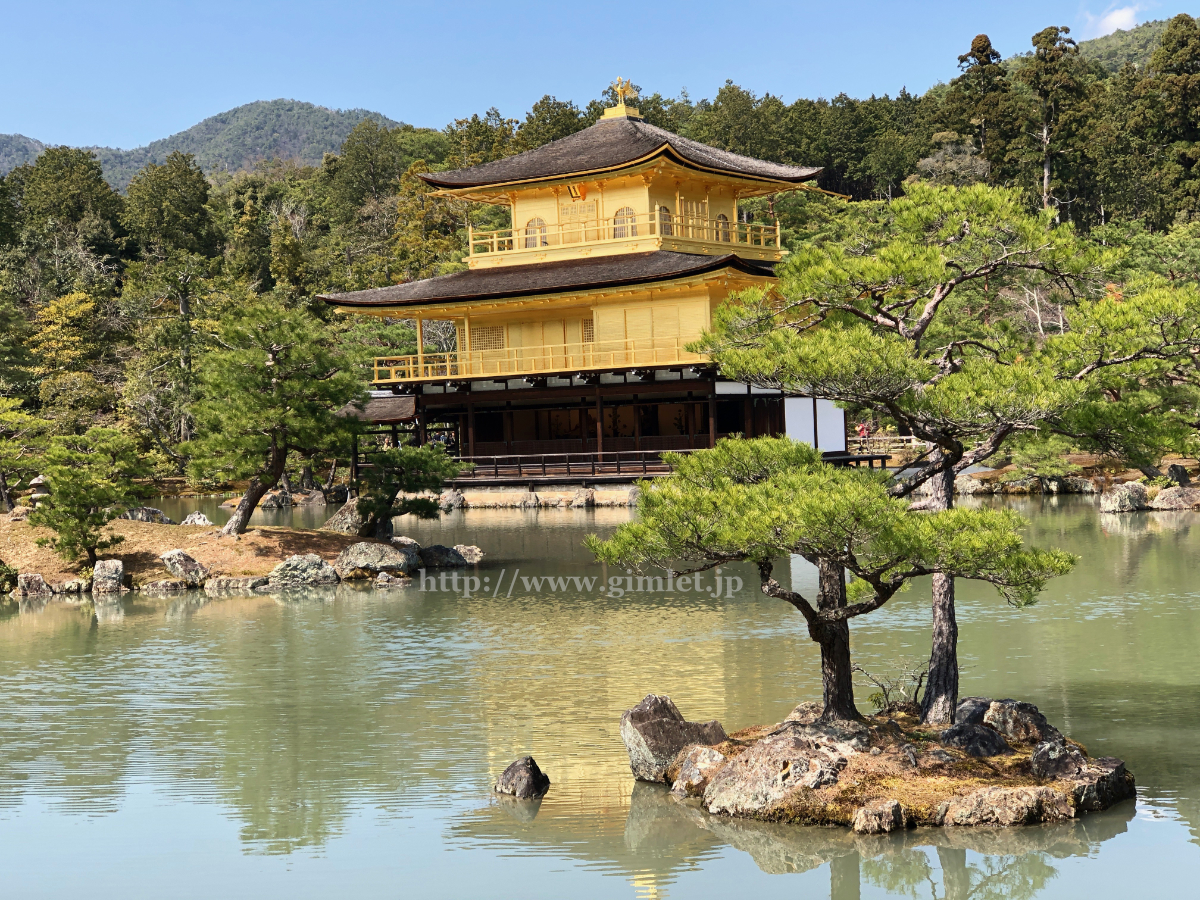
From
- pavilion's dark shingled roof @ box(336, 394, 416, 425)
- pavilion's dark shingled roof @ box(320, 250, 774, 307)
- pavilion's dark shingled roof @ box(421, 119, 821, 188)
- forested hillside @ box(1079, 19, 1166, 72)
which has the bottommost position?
pavilion's dark shingled roof @ box(336, 394, 416, 425)

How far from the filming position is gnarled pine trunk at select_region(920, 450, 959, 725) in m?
9.99

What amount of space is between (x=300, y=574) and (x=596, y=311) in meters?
18.0

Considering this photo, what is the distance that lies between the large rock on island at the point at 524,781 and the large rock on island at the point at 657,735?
0.74m

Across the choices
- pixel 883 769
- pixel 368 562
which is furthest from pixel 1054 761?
pixel 368 562

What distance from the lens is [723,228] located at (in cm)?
4022

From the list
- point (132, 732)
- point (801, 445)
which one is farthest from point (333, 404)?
point (801, 445)

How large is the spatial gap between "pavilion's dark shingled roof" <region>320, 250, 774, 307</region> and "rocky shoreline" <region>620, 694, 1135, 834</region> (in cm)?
2489

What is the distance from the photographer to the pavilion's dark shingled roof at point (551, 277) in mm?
35188

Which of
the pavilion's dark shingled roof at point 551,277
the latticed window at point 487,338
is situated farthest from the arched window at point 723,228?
the latticed window at point 487,338

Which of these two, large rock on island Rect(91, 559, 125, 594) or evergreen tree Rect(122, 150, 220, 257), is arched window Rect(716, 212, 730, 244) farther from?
evergreen tree Rect(122, 150, 220, 257)

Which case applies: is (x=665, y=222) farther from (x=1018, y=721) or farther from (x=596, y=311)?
(x=1018, y=721)

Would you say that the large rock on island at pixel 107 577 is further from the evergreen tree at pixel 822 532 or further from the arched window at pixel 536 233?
the arched window at pixel 536 233

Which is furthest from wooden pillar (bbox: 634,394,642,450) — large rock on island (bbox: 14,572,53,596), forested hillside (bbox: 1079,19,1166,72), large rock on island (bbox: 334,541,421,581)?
forested hillside (bbox: 1079,19,1166,72)

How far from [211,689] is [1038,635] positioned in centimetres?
983
